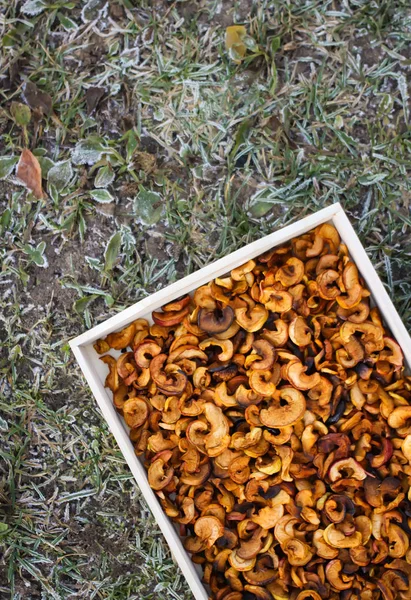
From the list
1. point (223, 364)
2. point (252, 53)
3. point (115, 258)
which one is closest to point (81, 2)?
point (252, 53)

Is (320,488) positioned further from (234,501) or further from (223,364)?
(223,364)

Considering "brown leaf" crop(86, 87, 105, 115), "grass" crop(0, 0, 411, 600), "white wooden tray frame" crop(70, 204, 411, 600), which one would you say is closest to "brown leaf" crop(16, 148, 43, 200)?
"grass" crop(0, 0, 411, 600)

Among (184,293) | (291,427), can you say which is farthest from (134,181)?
(291,427)

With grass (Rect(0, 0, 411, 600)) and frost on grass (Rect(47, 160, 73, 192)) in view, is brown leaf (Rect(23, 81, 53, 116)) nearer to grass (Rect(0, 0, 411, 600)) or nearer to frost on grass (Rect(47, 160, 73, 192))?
grass (Rect(0, 0, 411, 600))

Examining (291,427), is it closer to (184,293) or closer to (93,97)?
(184,293)

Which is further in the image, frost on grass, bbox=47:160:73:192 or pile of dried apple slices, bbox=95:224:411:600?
frost on grass, bbox=47:160:73:192

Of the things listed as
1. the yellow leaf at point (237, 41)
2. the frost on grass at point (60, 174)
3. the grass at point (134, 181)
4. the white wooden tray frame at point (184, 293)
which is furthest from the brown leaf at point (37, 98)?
the white wooden tray frame at point (184, 293)
